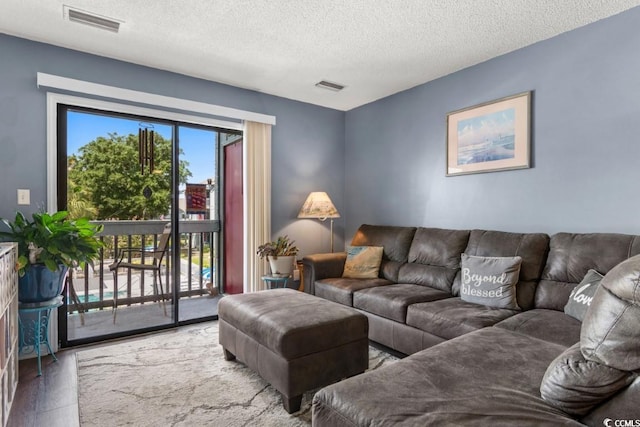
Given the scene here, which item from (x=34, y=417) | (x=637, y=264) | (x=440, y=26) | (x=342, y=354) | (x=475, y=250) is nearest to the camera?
(x=637, y=264)

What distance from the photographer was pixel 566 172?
2.69 meters

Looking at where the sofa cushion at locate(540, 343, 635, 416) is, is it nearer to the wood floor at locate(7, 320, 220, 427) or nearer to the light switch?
the wood floor at locate(7, 320, 220, 427)

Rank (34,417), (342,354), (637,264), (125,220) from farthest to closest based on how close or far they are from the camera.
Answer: (125,220)
(342,354)
(34,417)
(637,264)

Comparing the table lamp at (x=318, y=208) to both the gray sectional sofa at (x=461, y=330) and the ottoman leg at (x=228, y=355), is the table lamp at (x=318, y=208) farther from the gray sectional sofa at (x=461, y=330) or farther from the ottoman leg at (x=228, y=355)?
the ottoman leg at (x=228, y=355)

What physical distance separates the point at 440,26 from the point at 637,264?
7.15 ft

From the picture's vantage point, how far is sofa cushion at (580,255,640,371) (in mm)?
947

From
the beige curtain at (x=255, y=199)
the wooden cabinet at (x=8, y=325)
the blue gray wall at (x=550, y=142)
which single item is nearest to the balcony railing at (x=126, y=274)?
the beige curtain at (x=255, y=199)

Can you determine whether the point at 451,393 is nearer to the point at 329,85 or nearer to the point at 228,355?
the point at 228,355

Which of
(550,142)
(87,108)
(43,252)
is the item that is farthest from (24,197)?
(550,142)

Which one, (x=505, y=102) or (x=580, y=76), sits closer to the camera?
(x=580, y=76)

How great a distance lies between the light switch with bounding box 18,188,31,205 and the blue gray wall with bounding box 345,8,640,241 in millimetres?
3366

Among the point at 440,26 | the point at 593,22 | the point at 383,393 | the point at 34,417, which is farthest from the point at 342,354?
the point at 593,22

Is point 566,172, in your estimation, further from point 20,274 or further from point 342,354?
point 20,274

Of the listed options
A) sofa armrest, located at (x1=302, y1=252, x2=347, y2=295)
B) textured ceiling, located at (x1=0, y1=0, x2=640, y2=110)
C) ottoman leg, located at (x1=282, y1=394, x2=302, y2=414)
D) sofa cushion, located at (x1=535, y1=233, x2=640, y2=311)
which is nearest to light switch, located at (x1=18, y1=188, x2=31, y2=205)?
textured ceiling, located at (x1=0, y1=0, x2=640, y2=110)
